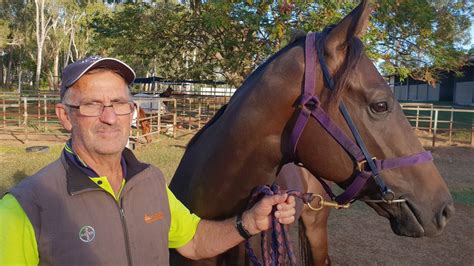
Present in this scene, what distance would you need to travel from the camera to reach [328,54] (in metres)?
1.82

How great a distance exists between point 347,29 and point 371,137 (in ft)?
1.64

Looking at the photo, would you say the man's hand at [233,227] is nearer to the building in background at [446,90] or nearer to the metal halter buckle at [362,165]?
the metal halter buckle at [362,165]

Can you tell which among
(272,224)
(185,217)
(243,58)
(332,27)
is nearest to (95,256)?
(185,217)

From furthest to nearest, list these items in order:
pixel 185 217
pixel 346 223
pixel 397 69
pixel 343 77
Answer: pixel 397 69 → pixel 346 223 → pixel 185 217 → pixel 343 77

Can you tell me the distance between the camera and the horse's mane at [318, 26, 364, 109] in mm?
1745

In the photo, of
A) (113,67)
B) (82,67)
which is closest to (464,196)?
(113,67)

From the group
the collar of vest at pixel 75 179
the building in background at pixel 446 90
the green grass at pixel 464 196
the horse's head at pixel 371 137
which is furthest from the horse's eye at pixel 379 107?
the building in background at pixel 446 90

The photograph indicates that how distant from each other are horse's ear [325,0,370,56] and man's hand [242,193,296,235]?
28.0 inches

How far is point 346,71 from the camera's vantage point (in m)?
1.74

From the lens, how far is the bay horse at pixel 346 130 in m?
1.79

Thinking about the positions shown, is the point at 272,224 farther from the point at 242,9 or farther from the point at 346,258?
the point at 242,9

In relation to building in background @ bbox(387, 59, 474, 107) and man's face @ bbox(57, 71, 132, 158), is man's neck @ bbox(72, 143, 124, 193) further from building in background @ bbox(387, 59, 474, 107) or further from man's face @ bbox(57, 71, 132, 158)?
building in background @ bbox(387, 59, 474, 107)

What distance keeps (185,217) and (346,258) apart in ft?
12.2

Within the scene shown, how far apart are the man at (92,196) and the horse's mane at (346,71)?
0.85 metres
